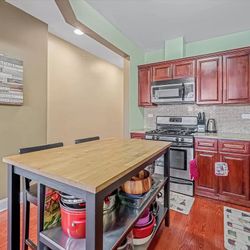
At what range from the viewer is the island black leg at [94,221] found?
2.68 ft

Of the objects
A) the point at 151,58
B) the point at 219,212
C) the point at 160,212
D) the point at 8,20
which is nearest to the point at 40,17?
the point at 8,20

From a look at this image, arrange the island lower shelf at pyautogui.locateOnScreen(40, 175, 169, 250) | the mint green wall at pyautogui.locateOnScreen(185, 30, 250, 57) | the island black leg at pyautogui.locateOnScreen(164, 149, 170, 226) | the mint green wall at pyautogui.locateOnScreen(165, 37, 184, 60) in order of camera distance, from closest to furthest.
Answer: the island lower shelf at pyautogui.locateOnScreen(40, 175, 169, 250)
the island black leg at pyautogui.locateOnScreen(164, 149, 170, 226)
the mint green wall at pyautogui.locateOnScreen(185, 30, 250, 57)
the mint green wall at pyautogui.locateOnScreen(165, 37, 184, 60)

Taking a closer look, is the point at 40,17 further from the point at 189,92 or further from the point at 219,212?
the point at 219,212

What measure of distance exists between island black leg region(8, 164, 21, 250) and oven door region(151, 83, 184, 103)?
286 centimetres

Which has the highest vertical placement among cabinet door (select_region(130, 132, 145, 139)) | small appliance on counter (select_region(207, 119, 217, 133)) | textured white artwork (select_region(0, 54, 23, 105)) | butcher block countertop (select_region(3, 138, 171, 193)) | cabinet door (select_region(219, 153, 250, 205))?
textured white artwork (select_region(0, 54, 23, 105))

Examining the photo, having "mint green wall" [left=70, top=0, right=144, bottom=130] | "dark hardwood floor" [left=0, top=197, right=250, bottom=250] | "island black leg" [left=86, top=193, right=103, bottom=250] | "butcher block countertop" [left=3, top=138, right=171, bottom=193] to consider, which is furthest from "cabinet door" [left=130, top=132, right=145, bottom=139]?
"island black leg" [left=86, top=193, right=103, bottom=250]

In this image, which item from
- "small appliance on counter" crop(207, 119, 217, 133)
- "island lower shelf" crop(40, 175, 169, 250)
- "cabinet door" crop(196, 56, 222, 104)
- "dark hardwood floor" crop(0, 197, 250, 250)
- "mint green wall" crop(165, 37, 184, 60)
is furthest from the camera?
"mint green wall" crop(165, 37, 184, 60)

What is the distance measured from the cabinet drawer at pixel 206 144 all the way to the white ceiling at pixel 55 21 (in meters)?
2.70

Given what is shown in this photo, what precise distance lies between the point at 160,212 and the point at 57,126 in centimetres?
239

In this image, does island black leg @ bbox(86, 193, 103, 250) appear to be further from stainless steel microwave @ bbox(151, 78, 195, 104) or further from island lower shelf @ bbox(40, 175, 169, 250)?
stainless steel microwave @ bbox(151, 78, 195, 104)

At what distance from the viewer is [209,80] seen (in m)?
3.13

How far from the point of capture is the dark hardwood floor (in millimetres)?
1762

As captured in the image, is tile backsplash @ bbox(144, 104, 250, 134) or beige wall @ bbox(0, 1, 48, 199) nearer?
beige wall @ bbox(0, 1, 48, 199)

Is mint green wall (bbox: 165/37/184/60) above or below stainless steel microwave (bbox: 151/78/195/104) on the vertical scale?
above
